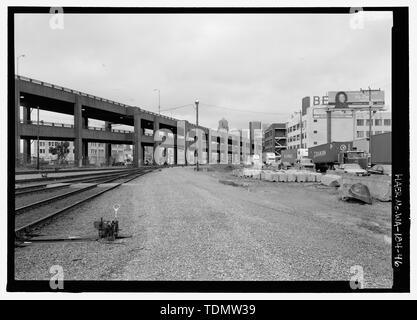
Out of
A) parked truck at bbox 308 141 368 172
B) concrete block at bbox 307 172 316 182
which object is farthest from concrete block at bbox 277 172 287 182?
parked truck at bbox 308 141 368 172

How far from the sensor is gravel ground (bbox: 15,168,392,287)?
4.80 m

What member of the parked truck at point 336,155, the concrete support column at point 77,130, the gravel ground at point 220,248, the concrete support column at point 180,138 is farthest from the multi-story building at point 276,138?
the gravel ground at point 220,248

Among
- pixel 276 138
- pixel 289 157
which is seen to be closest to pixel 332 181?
pixel 289 157

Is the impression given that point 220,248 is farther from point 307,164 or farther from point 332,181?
point 307,164

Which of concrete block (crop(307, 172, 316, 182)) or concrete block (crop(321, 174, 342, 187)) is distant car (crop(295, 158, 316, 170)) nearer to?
concrete block (crop(307, 172, 316, 182))

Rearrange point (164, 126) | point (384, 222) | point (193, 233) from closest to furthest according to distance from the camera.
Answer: point (193, 233) → point (384, 222) → point (164, 126)

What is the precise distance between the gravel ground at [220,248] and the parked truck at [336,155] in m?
26.9

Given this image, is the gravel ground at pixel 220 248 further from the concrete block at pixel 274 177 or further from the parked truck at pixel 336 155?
the parked truck at pixel 336 155

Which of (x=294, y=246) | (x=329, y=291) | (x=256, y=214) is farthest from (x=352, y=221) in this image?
(x=329, y=291)

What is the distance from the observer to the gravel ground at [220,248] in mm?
4801

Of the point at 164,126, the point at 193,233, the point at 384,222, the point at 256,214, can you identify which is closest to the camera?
the point at 193,233
